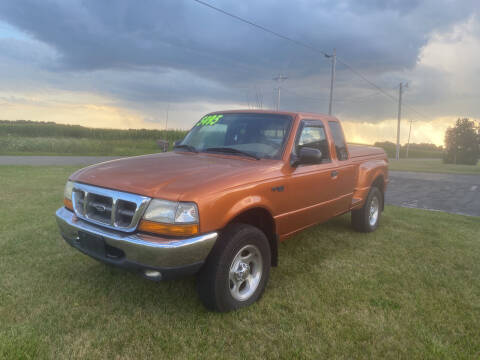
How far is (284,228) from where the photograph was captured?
12.1 ft

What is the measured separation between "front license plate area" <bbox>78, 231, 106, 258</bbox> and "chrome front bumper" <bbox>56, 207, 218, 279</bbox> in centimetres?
4

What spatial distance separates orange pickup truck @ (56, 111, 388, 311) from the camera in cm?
264

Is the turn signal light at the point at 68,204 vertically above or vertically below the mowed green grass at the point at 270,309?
above

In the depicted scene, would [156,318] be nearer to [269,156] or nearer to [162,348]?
[162,348]

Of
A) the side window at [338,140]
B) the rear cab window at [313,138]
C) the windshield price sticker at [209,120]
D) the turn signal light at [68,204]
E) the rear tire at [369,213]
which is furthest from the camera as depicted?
the rear tire at [369,213]

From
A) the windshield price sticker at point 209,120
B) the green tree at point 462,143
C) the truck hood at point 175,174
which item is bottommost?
the truck hood at point 175,174

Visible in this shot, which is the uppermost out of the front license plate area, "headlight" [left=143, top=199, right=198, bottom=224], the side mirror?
the side mirror

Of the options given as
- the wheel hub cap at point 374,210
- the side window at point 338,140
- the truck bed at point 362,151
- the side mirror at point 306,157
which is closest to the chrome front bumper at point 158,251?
the side mirror at point 306,157

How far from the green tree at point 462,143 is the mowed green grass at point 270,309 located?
72.6 meters

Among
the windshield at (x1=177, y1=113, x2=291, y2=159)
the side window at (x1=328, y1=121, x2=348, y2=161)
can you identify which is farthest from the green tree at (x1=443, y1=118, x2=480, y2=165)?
the windshield at (x1=177, y1=113, x2=291, y2=159)

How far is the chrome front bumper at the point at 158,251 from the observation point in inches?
102

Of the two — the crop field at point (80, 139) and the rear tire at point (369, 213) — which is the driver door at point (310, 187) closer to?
the rear tire at point (369, 213)

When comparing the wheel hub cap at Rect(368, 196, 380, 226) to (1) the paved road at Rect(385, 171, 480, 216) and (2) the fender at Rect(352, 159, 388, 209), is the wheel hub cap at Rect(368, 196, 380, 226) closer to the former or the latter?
(2) the fender at Rect(352, 159, 388, 209)

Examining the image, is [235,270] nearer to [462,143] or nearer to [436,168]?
[436,168]
